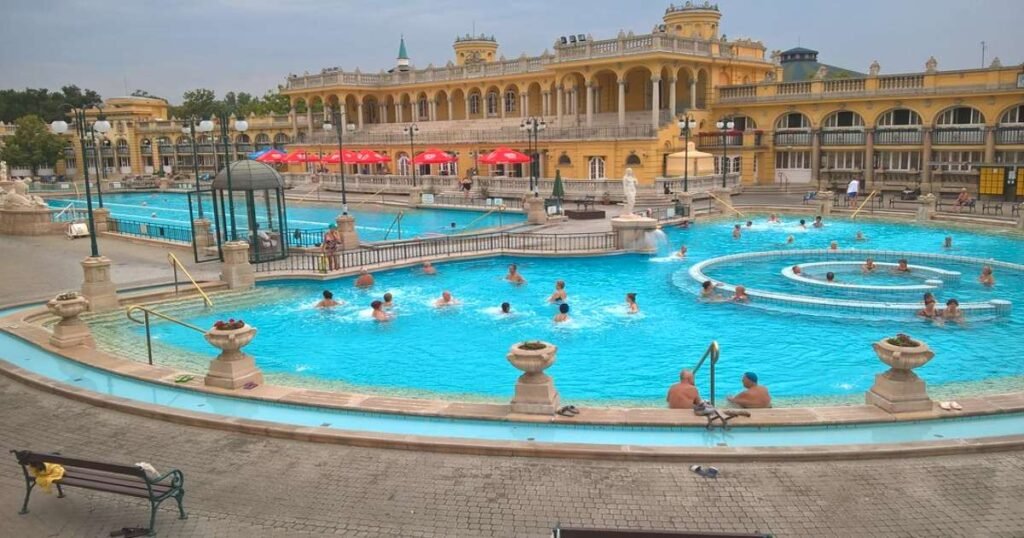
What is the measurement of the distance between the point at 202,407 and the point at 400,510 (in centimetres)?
524

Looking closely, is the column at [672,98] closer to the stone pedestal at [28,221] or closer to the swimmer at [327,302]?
the swimmer at [327,302]

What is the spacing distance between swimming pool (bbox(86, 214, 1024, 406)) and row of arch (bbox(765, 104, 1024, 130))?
24.1 m

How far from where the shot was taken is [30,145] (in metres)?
86.2

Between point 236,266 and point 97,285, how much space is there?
13.5ft

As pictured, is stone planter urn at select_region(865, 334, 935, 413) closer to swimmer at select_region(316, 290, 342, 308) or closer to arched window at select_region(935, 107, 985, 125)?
swimmer at select_region(316, 290, 342, 308)

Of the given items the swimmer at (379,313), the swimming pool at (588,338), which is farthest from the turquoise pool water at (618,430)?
the swimmer at (379,313)

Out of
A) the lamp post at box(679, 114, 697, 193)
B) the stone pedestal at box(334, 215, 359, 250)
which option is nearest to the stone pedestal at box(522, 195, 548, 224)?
the lamp post at box(679, 114, 697, 193)

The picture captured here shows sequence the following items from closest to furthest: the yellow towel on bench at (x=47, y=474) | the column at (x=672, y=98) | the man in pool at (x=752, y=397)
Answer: the yellow towel on bench at (x=47, y=474) < the man in pool at (x=752, y=397) < the column at (x=672, y=98)

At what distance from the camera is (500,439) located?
1041 centimetres

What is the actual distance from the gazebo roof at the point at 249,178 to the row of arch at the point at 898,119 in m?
38.0

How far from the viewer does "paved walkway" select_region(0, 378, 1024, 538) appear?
8164 millimetres

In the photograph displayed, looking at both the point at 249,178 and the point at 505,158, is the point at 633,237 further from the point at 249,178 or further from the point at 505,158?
the point at 505,158

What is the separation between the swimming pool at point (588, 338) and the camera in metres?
15.2

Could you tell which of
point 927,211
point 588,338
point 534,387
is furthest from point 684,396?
point 927,211
